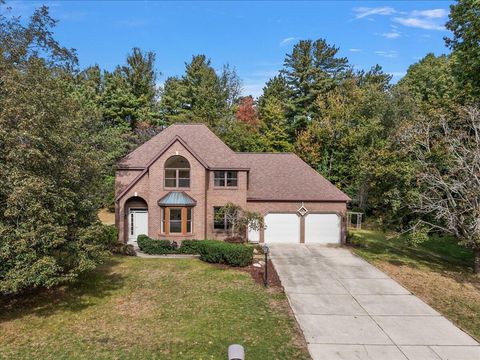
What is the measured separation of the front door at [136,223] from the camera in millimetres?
24484

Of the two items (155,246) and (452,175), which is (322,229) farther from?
(155,246)

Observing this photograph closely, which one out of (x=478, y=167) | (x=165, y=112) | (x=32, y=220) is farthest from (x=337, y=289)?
(x=165, y=112)

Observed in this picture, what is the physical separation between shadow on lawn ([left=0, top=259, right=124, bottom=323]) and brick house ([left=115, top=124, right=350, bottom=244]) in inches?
278

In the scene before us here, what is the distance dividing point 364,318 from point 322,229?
13.0 meters

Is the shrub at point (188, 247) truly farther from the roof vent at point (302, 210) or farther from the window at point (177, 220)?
the roof vent at point (302, 210)

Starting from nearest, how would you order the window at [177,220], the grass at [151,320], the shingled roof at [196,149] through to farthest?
the grass at [151,320], the window at [177,220], the shingled roof at [196,149]

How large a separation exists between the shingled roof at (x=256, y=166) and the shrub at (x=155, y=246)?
499 centimetres

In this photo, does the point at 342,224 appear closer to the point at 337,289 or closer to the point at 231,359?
the point at 337,289

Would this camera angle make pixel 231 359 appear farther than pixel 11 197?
No

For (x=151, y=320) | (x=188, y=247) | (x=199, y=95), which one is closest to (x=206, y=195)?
(x=188, y=247)

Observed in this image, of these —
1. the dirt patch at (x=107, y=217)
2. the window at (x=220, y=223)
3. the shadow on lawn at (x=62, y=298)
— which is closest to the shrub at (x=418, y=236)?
the window at (x=220, y=223)

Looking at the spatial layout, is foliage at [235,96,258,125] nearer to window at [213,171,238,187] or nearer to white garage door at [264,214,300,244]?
window at [213,171,238,187]

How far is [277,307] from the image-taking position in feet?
43.3

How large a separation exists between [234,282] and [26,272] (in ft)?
28.1
